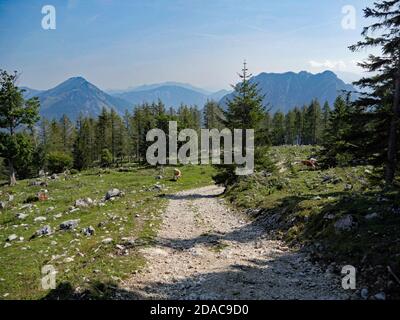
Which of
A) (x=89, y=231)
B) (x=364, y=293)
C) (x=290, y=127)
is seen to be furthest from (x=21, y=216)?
(x=290, y=127)

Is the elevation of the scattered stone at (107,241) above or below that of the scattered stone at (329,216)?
below

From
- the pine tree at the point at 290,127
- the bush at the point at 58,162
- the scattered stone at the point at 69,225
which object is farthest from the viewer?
the pine tree at the point at 290,127

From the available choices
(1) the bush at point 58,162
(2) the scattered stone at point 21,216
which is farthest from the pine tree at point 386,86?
(1) the bush at point 58,162

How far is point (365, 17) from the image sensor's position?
787 inches

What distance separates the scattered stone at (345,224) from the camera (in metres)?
13.5

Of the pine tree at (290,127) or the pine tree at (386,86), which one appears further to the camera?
the pine tree at (290,127)

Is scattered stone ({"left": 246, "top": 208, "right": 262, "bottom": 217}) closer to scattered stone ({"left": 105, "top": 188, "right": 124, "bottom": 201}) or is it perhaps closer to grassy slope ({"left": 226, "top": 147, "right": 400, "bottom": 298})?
grassy slope ({"left": 226, "top": 147, "right": 400, "bottom": 298})

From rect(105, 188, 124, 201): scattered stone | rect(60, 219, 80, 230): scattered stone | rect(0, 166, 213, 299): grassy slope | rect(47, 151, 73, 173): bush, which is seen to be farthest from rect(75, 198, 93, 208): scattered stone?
rect(47, 151, 73, 173): bush

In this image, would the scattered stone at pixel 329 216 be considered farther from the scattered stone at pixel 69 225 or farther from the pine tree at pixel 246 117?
the pine tree at pixel 246 117

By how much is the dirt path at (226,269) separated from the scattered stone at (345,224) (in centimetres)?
190

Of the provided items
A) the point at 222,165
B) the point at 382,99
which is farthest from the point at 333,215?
the point at 222,165

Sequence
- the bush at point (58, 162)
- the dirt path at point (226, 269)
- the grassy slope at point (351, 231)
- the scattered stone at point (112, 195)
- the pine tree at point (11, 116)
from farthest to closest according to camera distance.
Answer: the bush at point (58, 162)
the pine tree at point (11, 116)
the scattered stone at point (112, 195)
the dirt path at point (226, 269)
the grassy slope at point (351, 231)

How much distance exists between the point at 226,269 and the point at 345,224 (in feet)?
17.1

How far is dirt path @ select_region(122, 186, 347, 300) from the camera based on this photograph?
409 inches
